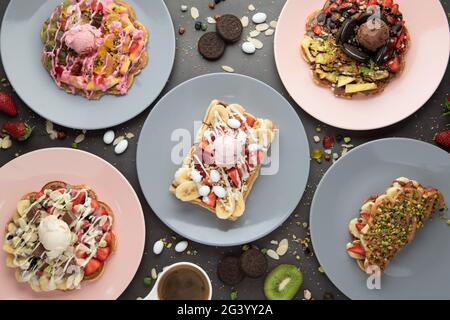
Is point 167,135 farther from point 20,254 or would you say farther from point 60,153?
point 20,254

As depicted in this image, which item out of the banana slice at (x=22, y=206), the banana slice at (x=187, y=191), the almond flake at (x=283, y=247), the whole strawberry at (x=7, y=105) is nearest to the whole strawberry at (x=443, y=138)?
the almond flake at (x=283, y=247)

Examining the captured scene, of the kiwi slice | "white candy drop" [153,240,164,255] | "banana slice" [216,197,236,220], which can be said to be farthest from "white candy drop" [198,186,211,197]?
the kiwi slice

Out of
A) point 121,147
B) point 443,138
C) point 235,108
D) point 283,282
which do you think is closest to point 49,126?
point 121,147

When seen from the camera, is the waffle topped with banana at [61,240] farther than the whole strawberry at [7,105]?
No

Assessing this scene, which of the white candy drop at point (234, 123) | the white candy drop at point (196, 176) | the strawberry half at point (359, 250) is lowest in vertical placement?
the strawberry half at point (359, 250)

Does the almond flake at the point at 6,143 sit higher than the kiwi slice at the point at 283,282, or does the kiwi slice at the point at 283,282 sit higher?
the almond flake at the point at 6,143

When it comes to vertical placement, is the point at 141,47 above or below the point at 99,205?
above

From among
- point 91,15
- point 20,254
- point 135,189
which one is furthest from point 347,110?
point 20,254

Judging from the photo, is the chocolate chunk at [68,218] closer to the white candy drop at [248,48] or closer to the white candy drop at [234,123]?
the white candy drop at [234,123]
